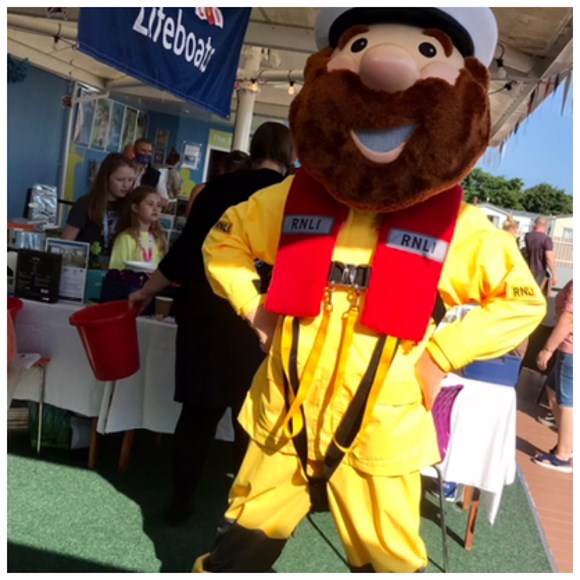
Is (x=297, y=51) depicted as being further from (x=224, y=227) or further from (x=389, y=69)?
(x=389, y=69)

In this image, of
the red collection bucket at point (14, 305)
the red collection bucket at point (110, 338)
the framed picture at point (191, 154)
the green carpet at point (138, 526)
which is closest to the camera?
the green carpet at point (138, 526)

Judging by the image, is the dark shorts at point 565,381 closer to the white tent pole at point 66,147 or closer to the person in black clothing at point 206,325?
the person in black clothing at point 206,325

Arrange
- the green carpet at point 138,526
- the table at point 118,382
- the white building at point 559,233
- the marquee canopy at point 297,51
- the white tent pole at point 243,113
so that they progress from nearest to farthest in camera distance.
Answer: the green carpet at point 138,526 < the table at point 118,382 < the marquee canopy at point 297,51 < the white tent pole at point 243,113 < the white building at point 559,233

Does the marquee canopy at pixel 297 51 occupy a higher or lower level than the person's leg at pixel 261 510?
higher

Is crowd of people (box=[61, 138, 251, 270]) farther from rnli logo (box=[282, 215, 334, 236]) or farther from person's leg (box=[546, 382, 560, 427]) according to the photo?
person's leg (box=[546, 382, 560, 427])

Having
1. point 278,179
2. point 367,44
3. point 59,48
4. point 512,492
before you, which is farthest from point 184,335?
point 59,48

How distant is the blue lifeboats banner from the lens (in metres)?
2.88

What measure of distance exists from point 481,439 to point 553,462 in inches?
78.3

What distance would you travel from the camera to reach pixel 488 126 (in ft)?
5.65

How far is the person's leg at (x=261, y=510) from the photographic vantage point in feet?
6.24

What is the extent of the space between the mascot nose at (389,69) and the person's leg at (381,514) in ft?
3.37

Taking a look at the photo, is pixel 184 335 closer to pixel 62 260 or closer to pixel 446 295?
Answer: pixel 62 260

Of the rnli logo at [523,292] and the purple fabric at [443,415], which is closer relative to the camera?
the rnli logo at [523,292]

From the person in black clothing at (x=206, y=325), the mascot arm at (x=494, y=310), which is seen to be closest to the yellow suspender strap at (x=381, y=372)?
the mascot arm at (x=494, y=310)
